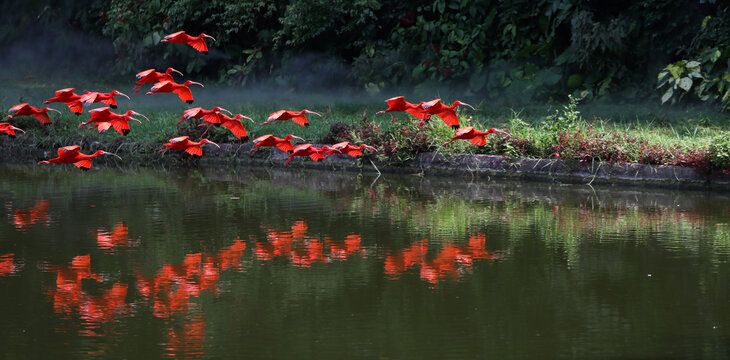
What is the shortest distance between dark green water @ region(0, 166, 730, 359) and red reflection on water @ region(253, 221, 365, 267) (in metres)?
0.02

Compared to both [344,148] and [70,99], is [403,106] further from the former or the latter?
[70,99]

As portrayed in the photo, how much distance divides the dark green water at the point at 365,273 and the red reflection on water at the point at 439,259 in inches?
0.8

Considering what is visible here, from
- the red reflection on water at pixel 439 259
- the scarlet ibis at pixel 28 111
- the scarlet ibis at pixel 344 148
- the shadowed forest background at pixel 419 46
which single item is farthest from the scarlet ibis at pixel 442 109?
the shadowed forest background at pixel 419 46

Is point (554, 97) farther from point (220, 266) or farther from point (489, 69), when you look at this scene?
point (220, 266)

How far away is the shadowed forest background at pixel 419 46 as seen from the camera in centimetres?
1514

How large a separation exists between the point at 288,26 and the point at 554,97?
209 inches

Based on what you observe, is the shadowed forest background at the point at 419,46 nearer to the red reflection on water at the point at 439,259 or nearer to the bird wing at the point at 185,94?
the red reflection on water at the point at 439,259

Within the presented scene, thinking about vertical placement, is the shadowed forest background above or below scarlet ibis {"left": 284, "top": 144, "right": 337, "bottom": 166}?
above

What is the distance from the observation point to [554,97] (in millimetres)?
15523

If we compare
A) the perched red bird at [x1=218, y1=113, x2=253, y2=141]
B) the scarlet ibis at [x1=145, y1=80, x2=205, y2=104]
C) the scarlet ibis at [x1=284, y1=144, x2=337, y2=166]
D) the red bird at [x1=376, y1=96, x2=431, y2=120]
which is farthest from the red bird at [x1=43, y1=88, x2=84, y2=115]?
the red bird at [x1=376, y1=96, x2=431, y2=120]

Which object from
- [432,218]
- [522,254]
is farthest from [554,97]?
[522,254]

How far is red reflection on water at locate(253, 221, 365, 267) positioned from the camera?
6426 millimetres

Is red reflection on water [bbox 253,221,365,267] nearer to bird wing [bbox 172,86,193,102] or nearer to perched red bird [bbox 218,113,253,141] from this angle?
perched red bird [bbox 218,113,253,141]

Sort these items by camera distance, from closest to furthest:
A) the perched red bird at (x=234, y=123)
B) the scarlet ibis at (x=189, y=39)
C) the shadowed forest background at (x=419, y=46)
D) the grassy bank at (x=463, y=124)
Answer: the scarlet ibis at (x=189, y=39)
the perched red bird at (x=234, y=123)
the grassy bank at (x=463, y=124)
the shadowed forest background at (x=419, y=46)
